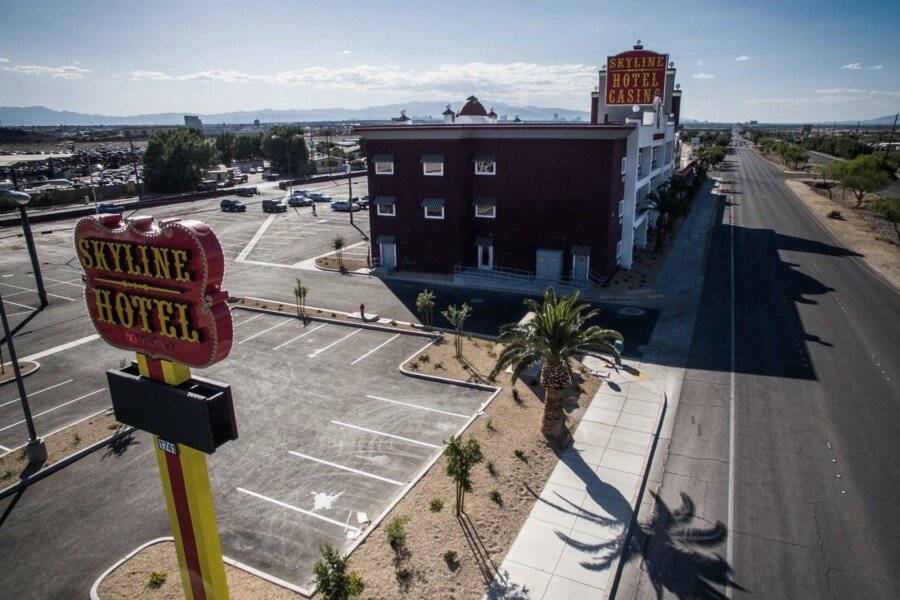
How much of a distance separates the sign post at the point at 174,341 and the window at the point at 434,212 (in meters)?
32.5

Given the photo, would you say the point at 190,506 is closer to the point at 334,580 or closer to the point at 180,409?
the point at 180,409

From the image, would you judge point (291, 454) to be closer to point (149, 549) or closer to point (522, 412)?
point (149, 549)

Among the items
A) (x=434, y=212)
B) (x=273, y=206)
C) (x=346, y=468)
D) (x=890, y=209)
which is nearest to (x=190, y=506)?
(x=346, y=468)

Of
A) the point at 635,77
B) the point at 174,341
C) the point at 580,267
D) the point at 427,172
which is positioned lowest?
the point at 580,267

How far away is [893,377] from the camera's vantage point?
2772 cm

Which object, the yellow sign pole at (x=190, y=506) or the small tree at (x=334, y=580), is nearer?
the yellow sign pole at (x=190, y=506)

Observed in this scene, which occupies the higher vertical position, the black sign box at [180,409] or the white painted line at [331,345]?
the black sign box at [180,409]

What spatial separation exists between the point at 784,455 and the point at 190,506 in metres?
22.0

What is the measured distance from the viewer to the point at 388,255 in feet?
160

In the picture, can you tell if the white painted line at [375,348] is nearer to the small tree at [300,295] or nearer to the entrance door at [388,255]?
the small tree at [300,295]

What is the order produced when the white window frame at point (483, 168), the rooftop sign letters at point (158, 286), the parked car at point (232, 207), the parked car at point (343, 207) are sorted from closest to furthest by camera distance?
1. the rooftop sign letters at point (158, 286)
2. the white window frame at point (483, 168)
3. the parked car at point (343, 207)
4. the parked car at point (232, 207)

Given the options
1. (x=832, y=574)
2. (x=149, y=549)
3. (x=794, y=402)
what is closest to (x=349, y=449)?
(x=149, y=549)

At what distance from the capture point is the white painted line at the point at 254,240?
182ft

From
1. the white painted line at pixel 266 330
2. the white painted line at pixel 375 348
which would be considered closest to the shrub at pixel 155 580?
the white painted line at pixel 375 348
